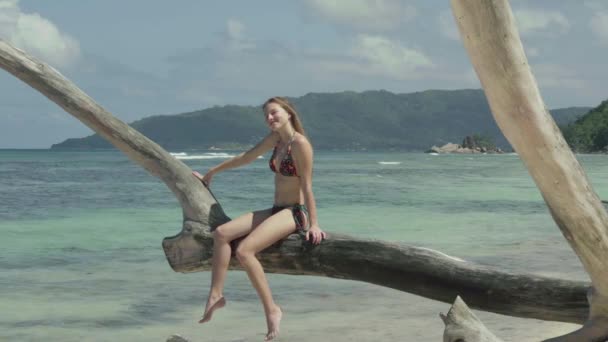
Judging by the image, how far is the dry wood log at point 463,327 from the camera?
4.29 meters

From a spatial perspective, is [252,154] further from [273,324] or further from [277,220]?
[273,324]

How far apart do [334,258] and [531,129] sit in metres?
1.78

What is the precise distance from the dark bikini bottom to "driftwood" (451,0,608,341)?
1590mm

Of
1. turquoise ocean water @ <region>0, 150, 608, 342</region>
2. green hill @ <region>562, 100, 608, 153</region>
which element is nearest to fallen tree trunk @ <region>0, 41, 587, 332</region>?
turquoise ocean water @ <region>0, 150, 608, 342</region>

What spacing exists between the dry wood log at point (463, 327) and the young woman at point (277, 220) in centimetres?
100

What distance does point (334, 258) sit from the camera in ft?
16.4

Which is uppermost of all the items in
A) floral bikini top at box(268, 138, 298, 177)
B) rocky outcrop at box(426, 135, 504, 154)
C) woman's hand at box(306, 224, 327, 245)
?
rocky outcrop at box(426, 135, 504, 154)

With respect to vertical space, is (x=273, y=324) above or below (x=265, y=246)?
below

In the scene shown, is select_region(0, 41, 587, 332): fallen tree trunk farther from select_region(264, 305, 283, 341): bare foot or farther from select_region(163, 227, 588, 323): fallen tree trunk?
select_region(264, 305, 283, 341): bare foot

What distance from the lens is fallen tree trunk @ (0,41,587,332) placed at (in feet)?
16.0

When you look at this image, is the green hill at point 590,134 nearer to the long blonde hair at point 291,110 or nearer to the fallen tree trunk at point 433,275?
the fallen tree trunk at point 433,275

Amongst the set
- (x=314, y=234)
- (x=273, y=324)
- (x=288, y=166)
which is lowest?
(x=273, y=324)

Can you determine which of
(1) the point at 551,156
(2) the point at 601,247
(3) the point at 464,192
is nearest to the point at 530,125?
(1) the point at 551,156

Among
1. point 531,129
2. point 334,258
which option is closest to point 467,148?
point 334,258
